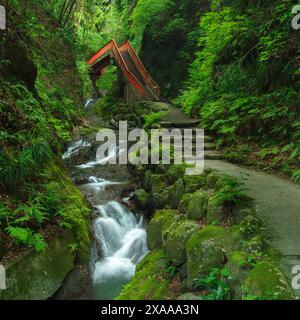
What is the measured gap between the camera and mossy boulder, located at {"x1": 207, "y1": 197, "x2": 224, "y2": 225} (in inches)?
203

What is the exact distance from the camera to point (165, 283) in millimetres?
4898

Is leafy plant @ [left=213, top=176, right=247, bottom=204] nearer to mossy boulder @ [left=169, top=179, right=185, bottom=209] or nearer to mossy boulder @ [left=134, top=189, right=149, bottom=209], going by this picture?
mossy boulder @ [left=169, top=179, right=185, bottom=209]

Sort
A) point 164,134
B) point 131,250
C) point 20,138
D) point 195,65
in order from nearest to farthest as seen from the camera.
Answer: point 20,138
point 131,250
point 164,134
point 195,65

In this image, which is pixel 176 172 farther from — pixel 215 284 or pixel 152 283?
pixel 215 284

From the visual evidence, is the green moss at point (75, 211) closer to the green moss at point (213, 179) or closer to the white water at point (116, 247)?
the white water at point (116, 247)

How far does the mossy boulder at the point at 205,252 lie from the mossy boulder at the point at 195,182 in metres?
1.77

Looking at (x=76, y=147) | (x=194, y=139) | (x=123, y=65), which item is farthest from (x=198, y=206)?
(x=123, y=65)

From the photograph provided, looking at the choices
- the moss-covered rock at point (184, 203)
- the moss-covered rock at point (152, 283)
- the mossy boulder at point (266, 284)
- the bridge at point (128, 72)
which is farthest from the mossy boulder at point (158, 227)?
the bridge at point (128, 72)

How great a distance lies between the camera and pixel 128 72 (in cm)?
1762

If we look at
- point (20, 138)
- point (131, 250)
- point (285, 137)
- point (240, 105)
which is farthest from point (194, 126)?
point (20, 138)

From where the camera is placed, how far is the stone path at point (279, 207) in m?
4.13

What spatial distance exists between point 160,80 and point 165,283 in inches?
659
